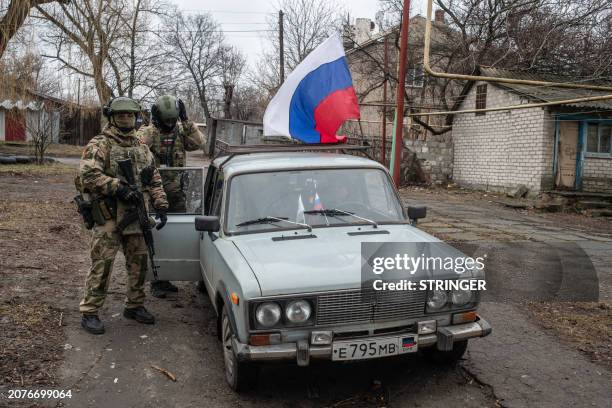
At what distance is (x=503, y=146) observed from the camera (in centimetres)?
1748

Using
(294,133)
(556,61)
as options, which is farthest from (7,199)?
(556,61)

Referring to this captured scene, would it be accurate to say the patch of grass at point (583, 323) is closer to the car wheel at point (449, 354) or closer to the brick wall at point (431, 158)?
the car wheel at point (449, 354)

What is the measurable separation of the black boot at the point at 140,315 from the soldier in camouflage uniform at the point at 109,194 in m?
0.39

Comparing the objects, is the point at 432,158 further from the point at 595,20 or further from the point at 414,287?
the point at 414,287

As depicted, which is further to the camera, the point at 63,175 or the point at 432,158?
the point at 432,158

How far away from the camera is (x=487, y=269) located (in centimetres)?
692

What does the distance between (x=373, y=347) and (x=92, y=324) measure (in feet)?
8.73

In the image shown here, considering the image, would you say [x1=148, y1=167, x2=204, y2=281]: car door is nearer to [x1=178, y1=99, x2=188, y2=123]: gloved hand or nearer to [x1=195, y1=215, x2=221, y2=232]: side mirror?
[x1=195, y1=215, x2=221, y2=232]: side mirror

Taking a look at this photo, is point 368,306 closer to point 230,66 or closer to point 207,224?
point 207,224

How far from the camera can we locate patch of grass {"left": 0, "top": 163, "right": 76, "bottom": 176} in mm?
17625

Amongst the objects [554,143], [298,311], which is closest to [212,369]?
[298,311]

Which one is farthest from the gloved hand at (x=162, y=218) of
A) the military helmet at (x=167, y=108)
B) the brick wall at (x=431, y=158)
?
the brick wall at (x=431, y=158)

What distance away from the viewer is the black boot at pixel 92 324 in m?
4.64

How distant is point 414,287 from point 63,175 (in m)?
17.3
